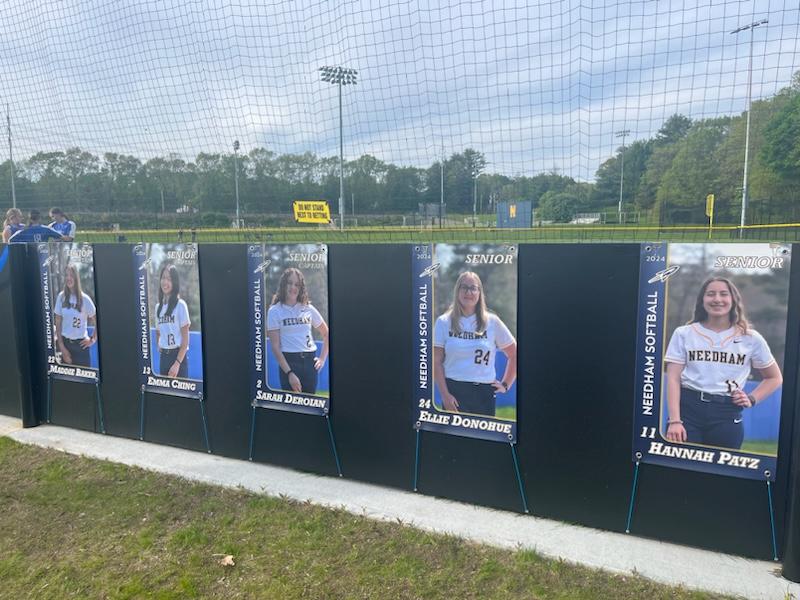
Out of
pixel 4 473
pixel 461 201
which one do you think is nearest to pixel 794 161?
pixel 461 201

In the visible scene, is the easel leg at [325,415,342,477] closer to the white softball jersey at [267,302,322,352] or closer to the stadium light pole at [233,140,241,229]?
the white softball jersey at [267,302,322,352]

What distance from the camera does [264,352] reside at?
4.48 meters

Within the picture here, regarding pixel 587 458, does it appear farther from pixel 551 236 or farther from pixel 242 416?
pixel 242 416

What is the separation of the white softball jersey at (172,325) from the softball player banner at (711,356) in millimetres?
3428

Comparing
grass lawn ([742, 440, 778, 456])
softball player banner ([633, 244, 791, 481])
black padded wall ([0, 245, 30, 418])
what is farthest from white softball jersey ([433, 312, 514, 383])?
black padded wall ([0, 245, 30, 418])

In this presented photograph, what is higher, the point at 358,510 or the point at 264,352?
the point at 264,352

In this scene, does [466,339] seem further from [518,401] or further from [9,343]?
[9,343]

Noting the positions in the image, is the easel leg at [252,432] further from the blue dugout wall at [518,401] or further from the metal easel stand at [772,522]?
the metal easel stand at [772,522]

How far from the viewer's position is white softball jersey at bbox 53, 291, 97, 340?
5293 mm

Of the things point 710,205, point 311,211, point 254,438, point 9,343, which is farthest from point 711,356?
point 9,343

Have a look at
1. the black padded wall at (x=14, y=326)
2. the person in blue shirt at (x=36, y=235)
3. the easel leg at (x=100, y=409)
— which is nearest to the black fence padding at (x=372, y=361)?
the easel leg at (x=100, y=409)

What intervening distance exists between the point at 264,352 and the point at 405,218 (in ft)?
4.79

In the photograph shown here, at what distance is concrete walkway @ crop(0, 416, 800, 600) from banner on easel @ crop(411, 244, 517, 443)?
0.52 m

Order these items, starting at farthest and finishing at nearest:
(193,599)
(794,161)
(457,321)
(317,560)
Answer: (794,161) < (457,321) < (317,560) < (193,599)
